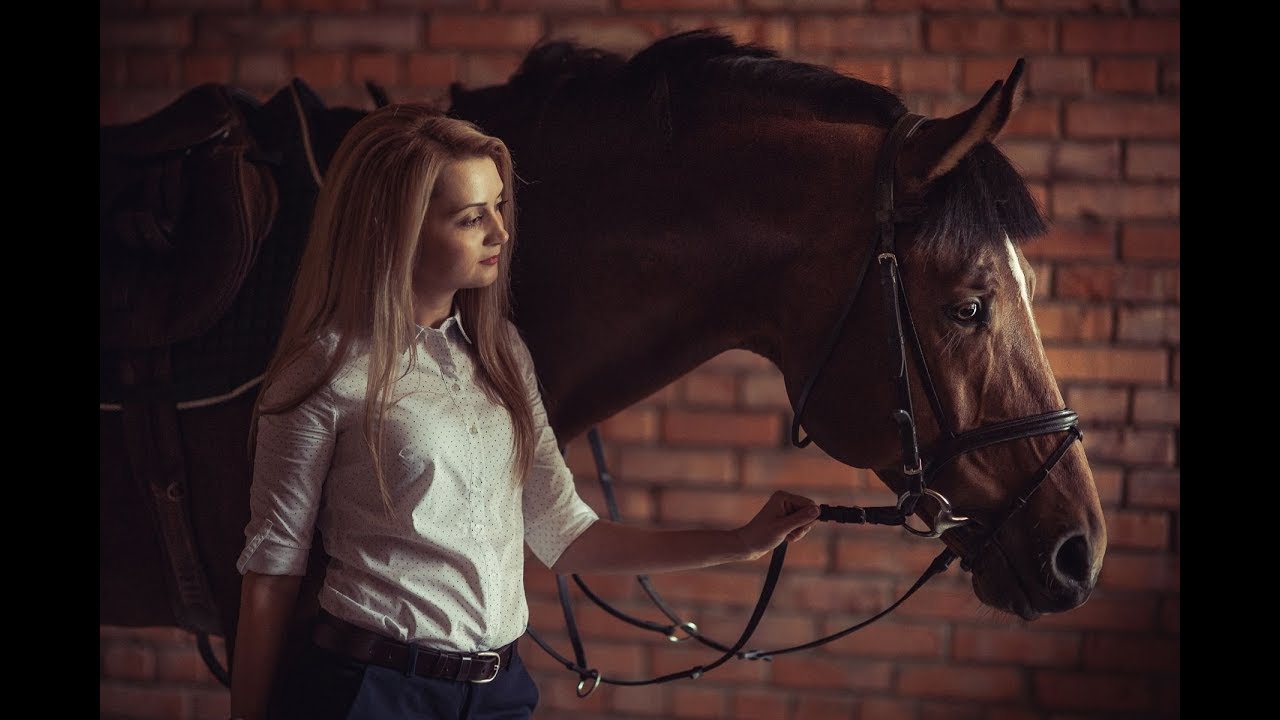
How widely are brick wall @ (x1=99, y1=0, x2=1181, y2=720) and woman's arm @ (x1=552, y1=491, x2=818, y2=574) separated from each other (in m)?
0.72

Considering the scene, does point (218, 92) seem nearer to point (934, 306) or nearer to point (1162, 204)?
point (934, 306)

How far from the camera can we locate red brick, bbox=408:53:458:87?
6.23ft

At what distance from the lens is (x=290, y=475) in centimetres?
94

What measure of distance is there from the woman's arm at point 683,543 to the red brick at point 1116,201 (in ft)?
3.55

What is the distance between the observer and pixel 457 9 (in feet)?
6.19

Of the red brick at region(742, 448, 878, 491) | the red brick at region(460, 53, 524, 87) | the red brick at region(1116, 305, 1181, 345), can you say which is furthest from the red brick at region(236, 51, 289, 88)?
the red brick at region(1116, 305, 1181, 345)

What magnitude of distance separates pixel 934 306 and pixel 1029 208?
0.17 metres

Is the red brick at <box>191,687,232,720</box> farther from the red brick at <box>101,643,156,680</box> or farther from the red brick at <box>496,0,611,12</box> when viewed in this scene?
the red brick at <box>496,0,611,12</box>

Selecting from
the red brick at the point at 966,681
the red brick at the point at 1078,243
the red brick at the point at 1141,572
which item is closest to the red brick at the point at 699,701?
the red brick at the point at 966,681

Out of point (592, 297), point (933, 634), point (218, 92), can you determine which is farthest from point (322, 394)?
point (933, 634)

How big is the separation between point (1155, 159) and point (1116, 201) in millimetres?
113

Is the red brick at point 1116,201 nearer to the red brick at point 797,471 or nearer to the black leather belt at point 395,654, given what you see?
the red brick at point 797,471

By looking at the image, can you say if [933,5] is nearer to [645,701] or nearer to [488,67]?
[488,67]

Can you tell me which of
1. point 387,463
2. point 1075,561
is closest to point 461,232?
point 387,463
